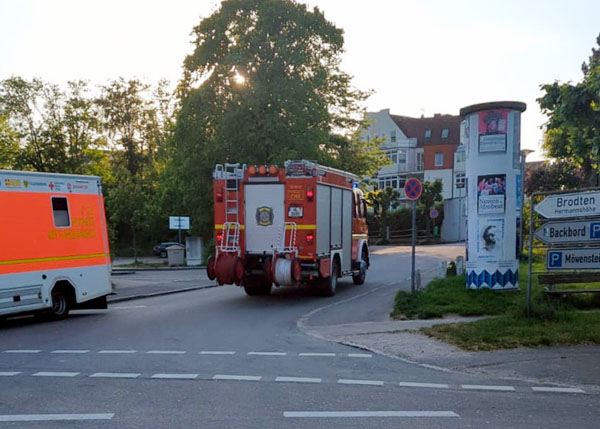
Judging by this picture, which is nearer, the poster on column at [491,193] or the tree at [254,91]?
the poster on column at [491,193]

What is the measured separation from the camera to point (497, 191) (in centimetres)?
1443

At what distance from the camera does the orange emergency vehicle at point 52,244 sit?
12898 millimetres

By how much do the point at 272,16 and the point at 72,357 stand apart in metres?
27.7

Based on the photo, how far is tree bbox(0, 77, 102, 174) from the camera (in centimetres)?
3419

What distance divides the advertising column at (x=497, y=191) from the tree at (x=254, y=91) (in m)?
17.8

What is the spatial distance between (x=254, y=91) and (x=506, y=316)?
78.3 ft

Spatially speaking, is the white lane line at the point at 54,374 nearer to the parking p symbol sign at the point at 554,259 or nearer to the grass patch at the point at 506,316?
the grass patch at the point at 506,316

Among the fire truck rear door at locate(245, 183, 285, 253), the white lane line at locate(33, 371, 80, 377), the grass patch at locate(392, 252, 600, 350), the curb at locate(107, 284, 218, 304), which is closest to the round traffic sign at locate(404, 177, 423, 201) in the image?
the grass patch at locate(392, 252, 600, 350)

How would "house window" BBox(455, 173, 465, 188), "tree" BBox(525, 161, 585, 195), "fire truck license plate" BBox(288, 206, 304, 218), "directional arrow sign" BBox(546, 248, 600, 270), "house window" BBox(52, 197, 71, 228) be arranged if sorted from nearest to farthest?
1. "directional arrow sign" BBox(546, 248, 600, 270)
2. "house window" BBox(52, 197, 71, 228)
3. "fire truck license plate" BBox(288, 206, 304, 218)
4. "tree" BBox(525, 161, 585, 195)
5. "house window" BBox(455, 173, 465, 188)

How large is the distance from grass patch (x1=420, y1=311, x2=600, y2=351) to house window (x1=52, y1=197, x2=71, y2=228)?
8.10 meters

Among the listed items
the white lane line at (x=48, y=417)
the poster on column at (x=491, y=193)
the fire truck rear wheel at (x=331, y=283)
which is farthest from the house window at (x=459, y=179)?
the white lane line at (x=48, y=417)

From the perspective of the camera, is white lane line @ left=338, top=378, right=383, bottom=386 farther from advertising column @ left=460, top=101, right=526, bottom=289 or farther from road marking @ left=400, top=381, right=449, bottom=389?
advertising column @ left=460, top=101, right=526, bottom=289

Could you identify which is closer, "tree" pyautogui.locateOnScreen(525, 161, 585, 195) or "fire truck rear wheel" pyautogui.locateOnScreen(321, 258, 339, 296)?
"fire truck rear wheel" pyautogui.locateOnScreen(321, 258, 339, 296)

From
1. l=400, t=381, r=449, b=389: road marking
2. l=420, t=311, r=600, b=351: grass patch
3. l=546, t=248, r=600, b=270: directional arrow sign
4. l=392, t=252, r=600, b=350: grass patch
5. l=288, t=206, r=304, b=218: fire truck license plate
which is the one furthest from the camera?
l=288, t=206, r=304, b=218: fire truck license plate
